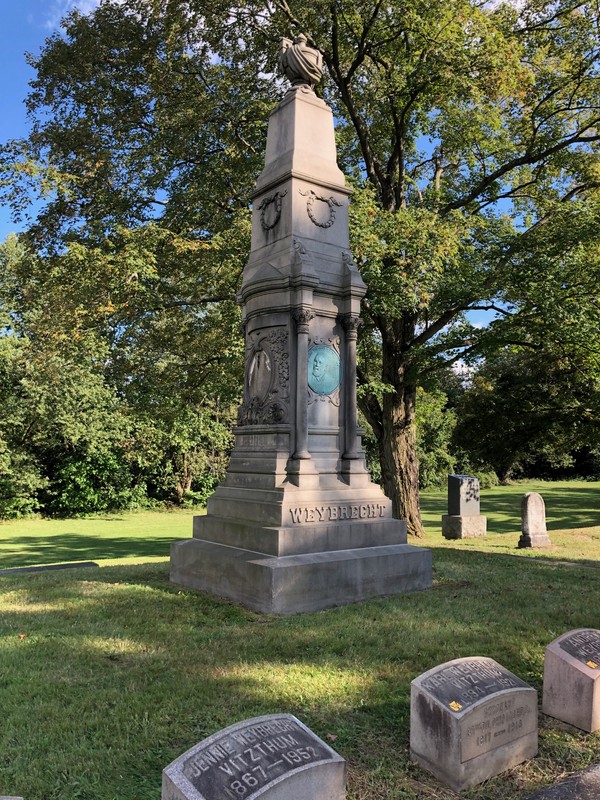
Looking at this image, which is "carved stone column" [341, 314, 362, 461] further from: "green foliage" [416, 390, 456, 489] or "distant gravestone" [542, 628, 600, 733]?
"green foliage" [416, 390, 456, 489]

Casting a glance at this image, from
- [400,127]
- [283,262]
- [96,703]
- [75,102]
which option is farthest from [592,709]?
[75,102]

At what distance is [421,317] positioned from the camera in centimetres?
1614

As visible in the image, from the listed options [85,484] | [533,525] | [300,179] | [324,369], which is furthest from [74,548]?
[300,179]


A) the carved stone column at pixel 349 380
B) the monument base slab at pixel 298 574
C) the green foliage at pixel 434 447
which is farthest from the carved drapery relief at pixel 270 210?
the green foliage at pixel 434 447

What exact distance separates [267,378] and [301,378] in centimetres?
53

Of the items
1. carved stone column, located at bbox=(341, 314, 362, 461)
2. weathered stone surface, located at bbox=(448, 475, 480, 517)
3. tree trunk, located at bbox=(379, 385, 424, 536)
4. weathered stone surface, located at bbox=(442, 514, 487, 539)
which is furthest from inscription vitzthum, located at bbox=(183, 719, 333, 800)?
weathered stone surface, located at bbox=(448, 475, 480, 517)

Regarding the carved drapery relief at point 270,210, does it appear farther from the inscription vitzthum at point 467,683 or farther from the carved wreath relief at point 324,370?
the inscription vitzthum at point 467,683

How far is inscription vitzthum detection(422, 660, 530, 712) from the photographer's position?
3325mm

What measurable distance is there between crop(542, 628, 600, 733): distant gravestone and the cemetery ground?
85 millimetres

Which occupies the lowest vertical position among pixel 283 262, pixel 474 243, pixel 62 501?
pixel 62 501

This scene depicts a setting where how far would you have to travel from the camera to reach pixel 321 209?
861 centimetres

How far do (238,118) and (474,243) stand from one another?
668cm

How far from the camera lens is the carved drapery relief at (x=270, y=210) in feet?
28.3

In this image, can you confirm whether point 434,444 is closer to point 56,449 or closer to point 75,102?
point 56,449
